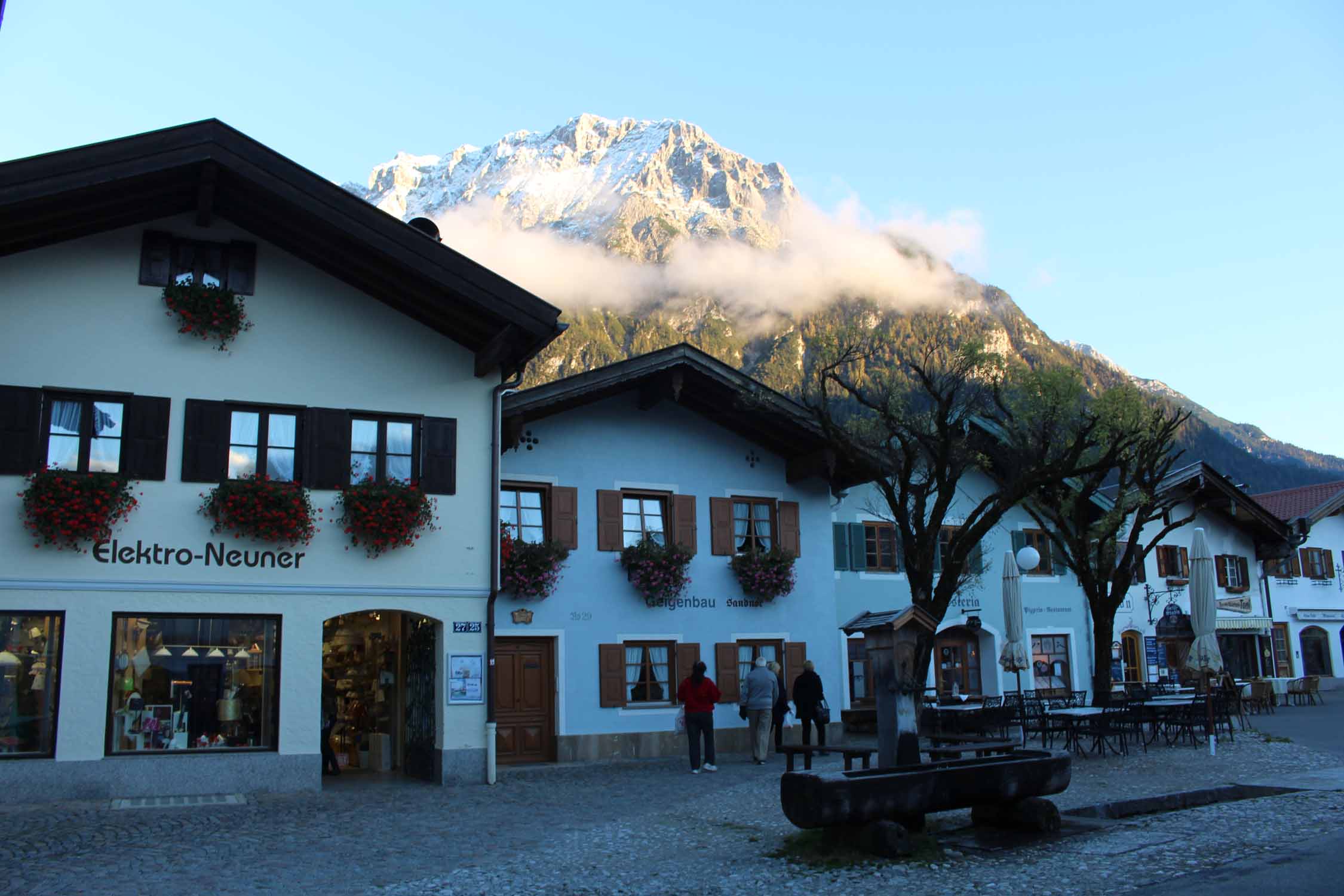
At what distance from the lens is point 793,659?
1900 centimetres

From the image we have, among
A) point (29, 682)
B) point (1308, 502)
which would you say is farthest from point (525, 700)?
point (1308, 502)

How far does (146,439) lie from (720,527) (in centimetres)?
879

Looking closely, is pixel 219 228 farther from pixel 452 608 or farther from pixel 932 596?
pixel 932 596

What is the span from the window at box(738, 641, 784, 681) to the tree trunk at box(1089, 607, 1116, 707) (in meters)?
4.91

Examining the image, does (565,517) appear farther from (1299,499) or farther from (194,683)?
(1299,499)

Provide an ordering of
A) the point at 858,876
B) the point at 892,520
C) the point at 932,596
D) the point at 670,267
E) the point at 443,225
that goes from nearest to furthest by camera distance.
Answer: the point at 858,876, the point at 932,596, the point at 892,520, the point at 670,267, the point at 443,225

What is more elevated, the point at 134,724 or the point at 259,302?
the point at 259,302

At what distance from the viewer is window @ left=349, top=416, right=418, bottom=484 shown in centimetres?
1445

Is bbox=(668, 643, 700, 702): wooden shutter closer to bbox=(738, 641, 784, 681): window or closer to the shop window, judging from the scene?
bbox=(738, 641, 784, 681): window

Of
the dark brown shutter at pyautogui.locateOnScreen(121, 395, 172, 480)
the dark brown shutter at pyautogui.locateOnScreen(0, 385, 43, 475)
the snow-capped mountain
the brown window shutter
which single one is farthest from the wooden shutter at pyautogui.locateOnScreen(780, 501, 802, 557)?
the snow-capped mountain

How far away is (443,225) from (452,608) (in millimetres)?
172340

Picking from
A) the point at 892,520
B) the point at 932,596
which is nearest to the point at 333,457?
the point at 932,596

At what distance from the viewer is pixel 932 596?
1507cm

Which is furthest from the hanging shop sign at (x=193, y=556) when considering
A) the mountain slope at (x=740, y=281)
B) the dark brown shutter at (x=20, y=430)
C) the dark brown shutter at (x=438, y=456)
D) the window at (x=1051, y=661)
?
the mountain slope at (x=740, y=281)
